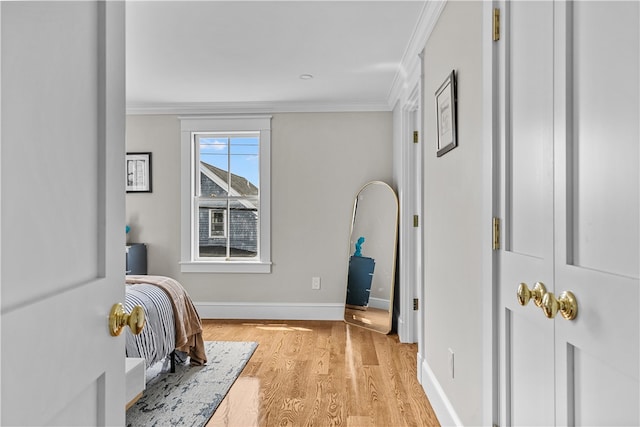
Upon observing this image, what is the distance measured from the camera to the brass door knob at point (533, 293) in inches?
41.3

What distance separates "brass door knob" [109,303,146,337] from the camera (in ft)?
2.67

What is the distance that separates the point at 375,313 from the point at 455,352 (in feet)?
7.18

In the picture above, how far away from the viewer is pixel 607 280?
822 mm

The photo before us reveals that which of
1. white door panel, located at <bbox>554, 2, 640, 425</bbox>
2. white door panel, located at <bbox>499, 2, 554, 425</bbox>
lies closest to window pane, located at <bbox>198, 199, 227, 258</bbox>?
white door panel, located at <bbox>499, 2, 554, 425</bbox>

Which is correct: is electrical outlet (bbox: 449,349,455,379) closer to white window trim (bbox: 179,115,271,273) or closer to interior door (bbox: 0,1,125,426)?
interior door (bbox: 0,1,125,426)

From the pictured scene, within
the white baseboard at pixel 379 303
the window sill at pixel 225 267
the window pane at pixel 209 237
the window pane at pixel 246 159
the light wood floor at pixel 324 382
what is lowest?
the light wood floor at pixel 324 382

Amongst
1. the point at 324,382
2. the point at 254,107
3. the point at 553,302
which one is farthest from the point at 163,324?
the point at 254,107

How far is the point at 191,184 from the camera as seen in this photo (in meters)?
4.82

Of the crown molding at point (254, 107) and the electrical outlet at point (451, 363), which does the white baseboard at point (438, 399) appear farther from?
the crown molding at point (254, 107)

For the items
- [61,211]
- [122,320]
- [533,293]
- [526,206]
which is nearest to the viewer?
[61,211]

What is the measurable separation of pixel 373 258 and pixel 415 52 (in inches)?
81.7

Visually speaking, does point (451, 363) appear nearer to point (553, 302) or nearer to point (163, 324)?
point (553, 302)

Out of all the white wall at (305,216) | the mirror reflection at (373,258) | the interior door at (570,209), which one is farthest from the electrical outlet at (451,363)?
the white wall at (305,216)

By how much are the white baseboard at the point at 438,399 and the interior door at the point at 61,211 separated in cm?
175
